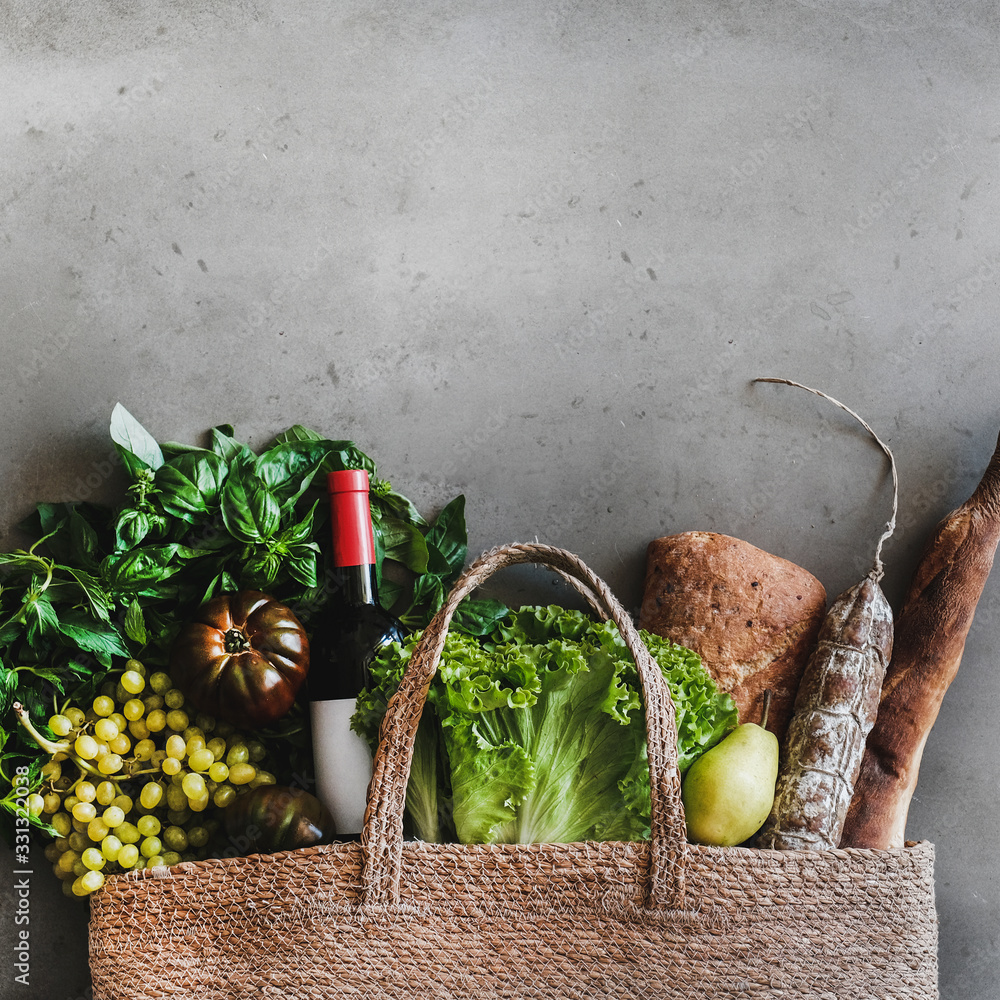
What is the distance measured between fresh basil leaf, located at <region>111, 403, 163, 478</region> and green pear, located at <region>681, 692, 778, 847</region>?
110 cm

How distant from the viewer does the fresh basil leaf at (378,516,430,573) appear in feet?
5.11

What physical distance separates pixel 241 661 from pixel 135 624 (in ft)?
0.73

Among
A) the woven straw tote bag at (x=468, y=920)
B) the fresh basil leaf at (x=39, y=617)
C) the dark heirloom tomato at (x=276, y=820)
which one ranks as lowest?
the woven straw tote bag at (x=468, y=920)

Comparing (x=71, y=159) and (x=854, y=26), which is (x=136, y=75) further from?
(x=854, y=26)

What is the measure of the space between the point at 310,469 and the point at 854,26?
145cm

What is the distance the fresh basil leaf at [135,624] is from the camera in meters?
1.41

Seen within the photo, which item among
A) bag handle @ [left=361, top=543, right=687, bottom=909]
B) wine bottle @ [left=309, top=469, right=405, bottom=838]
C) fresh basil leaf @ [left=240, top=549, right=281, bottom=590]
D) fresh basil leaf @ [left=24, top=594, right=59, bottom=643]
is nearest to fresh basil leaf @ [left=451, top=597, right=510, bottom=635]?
wine bottle @ [left=309, top=469, right=405, bottom=838]

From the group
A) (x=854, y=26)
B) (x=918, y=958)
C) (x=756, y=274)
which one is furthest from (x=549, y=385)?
(x=918, y=958)

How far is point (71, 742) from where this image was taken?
4.50 feet

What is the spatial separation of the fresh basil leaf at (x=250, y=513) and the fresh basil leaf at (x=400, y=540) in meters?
0.22

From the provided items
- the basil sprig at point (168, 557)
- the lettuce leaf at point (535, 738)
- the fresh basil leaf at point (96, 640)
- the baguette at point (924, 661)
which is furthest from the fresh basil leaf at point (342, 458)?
the baguette at point (924, 661)

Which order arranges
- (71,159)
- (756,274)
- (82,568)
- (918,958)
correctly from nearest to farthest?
(918,958) → (82,568) → (71,159) → (756,274)

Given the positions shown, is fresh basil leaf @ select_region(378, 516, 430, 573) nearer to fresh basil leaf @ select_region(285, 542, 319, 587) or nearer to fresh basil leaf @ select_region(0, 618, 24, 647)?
fresh basil leaf @ select_region(285, 542, 319, 587)

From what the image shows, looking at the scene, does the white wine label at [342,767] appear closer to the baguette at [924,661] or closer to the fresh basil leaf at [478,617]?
the fresh basil leaf at [478,617]
